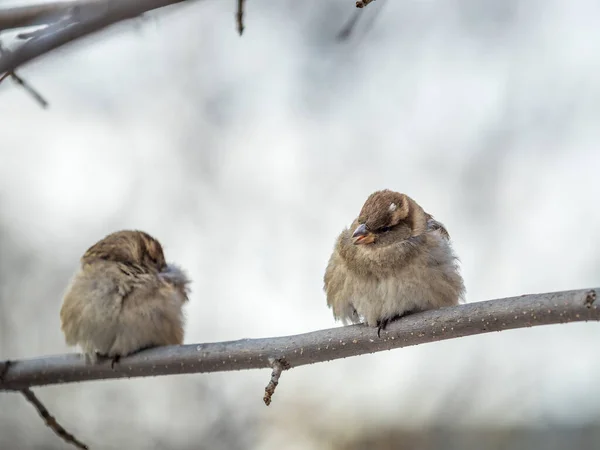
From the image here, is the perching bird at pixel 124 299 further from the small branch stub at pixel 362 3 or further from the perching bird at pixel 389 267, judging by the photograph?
the small branch stub at pixel 362 3

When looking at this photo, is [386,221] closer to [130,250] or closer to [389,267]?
[389,267]

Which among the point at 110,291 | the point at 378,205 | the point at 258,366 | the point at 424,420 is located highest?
the point at 378,205

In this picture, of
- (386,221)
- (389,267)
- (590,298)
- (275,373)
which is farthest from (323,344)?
(590,298)

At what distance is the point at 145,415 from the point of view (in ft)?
27.8

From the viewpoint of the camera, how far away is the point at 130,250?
4547 millimetres

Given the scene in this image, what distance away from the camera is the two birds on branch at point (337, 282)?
3.80 metres

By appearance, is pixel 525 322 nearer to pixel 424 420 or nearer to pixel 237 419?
pixel 424 420

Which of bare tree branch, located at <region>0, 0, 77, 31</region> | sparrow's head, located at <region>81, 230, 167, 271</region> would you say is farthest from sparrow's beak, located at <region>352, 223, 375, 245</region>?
bare tree branch, located at <region>0, 0, 77, 31</region>

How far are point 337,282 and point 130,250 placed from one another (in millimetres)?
1325

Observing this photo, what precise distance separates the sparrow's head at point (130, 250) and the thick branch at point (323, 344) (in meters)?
0.65

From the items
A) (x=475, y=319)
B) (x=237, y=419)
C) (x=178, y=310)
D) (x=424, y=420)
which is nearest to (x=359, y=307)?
(x=475, y=319)

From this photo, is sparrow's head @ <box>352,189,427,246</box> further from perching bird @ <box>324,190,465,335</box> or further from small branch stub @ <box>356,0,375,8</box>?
small branch stub @ <box>356,0,375,8</box>

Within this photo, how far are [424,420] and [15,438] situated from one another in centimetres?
457

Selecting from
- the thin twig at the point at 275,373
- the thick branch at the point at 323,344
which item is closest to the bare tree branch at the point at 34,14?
the thin twig at the point at 275,373
